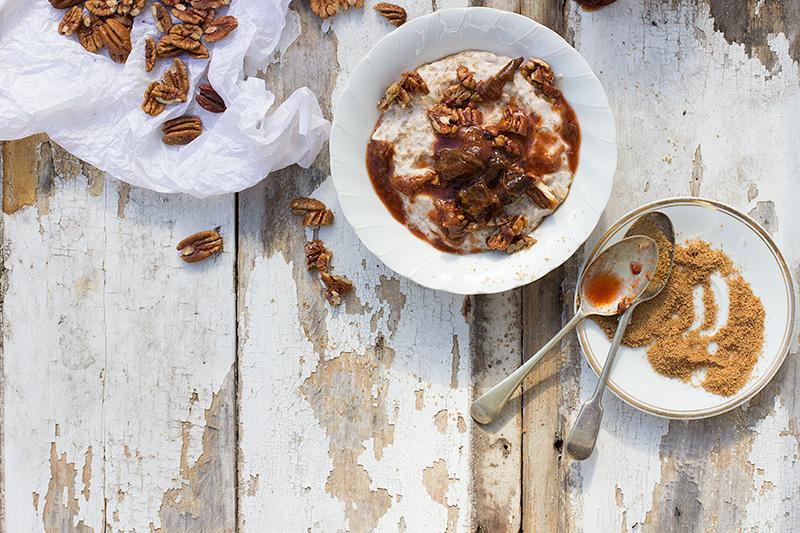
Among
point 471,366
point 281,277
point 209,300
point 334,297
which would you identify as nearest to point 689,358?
point 471,366

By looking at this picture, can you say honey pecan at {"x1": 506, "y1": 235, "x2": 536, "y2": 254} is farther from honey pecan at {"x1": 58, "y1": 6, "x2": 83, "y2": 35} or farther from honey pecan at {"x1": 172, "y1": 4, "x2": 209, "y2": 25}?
honey pecan at {"x1": 58, "y1": 6, "x2": 83, "y2": 35}

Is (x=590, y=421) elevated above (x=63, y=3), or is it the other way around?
(x=63, y=3)

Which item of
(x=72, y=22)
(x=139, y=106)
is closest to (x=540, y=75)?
(x=139, y=106)

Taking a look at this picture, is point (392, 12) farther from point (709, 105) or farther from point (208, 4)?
point (709, 105)

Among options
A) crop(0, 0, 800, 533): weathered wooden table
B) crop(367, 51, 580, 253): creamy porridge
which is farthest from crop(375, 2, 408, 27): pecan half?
crop(367, 51, 580, 253): creamy porridge

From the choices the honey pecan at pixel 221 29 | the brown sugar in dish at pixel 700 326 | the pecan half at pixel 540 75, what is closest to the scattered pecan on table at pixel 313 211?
the honey pecan at pixel 221 29

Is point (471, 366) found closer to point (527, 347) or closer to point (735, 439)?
point (527, 347)
